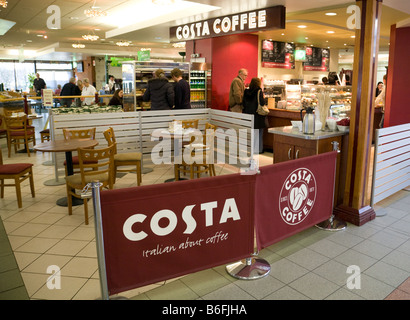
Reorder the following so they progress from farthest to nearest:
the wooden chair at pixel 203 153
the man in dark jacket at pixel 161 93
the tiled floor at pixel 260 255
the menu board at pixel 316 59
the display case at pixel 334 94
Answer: the menu board at pixel 316 59 < the display case at pixel 334 94 < the man in dark jacket at pixel 161 93 < the wooden chair at pixel 203 153 < the tiled floor at pixel 260 255

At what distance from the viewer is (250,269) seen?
10.3 feet

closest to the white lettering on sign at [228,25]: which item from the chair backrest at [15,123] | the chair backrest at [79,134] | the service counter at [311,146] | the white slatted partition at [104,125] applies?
the white slatted partition at [104,125]

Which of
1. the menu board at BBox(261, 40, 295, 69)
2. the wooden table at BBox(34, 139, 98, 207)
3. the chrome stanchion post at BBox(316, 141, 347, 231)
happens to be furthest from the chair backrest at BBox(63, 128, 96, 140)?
the menu board at BBox(261, 40, 295, 69)

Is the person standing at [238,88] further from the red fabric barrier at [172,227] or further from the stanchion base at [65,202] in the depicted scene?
the red fabric barrier at [172,227]

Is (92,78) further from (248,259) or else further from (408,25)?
(248,259)

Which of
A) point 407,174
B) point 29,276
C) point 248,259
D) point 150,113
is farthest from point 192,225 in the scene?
point 150,113

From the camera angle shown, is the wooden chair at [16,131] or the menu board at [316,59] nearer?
the wooden chair at [16,131]

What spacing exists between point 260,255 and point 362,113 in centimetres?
210

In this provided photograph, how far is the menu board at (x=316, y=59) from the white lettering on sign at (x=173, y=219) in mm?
11408

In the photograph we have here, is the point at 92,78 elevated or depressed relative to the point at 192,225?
elevated

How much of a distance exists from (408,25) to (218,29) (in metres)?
4.47

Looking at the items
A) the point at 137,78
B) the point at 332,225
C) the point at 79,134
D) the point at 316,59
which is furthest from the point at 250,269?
the point at 316,59

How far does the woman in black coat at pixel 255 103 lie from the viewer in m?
7.64

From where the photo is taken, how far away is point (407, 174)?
209 inches
